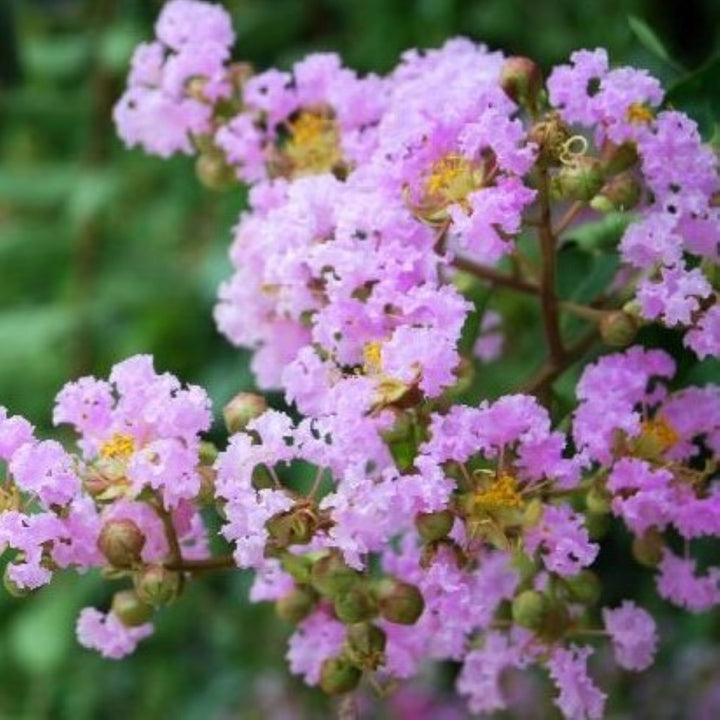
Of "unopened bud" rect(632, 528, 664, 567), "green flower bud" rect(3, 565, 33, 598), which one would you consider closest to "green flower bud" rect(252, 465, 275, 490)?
"green flower bud" rect(3, 565, 33, 598)

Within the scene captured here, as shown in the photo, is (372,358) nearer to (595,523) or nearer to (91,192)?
(595,523)

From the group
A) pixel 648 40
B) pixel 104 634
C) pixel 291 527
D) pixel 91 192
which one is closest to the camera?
pixel 291 527

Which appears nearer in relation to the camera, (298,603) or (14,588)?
(14,588)

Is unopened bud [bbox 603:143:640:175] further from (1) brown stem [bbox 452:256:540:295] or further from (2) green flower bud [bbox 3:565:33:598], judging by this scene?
(2) green flower bud [bbox 3:565:33:598]

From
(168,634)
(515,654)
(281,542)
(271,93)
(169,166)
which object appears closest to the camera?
(281,542)

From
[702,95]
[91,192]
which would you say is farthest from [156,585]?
[91,192]

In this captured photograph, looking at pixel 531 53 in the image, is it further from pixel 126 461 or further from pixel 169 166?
pixel 126 461

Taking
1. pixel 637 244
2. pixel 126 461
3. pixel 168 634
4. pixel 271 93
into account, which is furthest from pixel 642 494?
pixel 168 634
